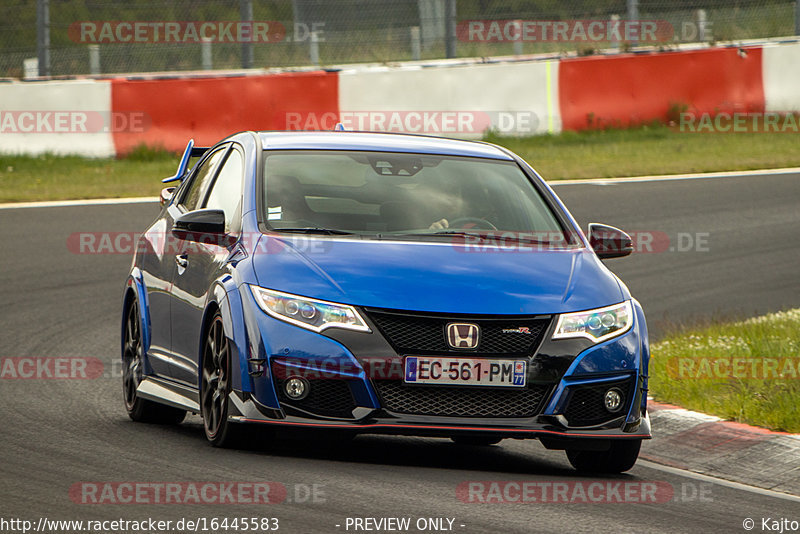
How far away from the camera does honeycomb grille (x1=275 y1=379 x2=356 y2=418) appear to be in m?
6.38

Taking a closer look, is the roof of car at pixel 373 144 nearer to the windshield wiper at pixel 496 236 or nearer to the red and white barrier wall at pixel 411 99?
the windshield wiper at pixel 496 236

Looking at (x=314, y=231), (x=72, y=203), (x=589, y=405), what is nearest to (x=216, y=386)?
(x=314, y=231)

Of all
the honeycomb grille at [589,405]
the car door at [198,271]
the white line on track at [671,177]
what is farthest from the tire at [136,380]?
the white line on track at [671,177]

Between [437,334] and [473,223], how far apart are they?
1.23 metres

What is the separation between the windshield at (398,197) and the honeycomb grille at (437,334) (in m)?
0.86

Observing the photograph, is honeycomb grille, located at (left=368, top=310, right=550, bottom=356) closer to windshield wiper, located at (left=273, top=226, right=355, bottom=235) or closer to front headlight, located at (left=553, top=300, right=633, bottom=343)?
front headlight, located at (left=553, top=300, right=633, bottom=343)

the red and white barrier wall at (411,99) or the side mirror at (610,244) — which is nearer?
the side mirror at (610,244)

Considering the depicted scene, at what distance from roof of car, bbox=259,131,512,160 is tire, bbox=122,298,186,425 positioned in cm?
140

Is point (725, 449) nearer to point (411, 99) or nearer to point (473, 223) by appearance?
point (473, 223)

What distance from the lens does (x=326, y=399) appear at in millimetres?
6406

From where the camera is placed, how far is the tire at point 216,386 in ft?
21.9

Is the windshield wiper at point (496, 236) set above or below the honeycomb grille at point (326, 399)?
above

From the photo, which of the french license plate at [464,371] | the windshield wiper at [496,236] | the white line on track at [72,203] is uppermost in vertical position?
the windshield wiper at [496,236]

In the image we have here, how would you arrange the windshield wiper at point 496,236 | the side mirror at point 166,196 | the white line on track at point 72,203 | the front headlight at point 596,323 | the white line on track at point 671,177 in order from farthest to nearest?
1. the white line on track at point 671,177
2. the white line on track at point 72,203
3. the side mirror at point 166,196
4. the windshield wiper at point 496,236
5. the front headlight at point 596,323
